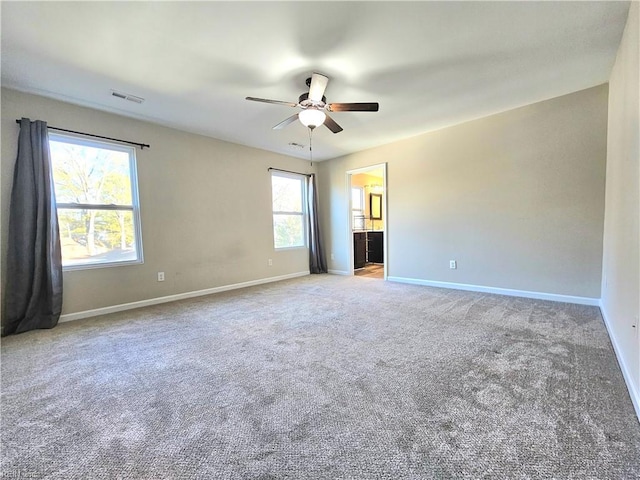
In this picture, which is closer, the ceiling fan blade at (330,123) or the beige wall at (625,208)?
the beige wall at (625,208)

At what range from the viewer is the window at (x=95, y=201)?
3.26 meters

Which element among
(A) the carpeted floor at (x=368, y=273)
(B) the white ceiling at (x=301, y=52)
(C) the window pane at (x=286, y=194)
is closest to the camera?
(B) the white ceiling at (x=301, y=52)

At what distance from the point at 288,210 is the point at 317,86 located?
3.34m

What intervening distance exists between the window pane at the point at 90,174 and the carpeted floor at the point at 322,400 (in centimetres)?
157

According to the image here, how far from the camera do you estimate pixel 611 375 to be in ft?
6.08

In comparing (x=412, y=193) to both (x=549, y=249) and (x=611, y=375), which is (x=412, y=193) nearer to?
(x=549, y=249)

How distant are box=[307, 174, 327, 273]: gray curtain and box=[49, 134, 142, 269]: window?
328cm

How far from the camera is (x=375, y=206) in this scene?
8.37 meters

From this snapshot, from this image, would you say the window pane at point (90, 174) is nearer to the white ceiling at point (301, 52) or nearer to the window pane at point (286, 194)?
the white ceiling at point (301, 52)

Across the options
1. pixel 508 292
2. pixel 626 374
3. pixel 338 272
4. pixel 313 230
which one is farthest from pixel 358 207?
pixel 626 374

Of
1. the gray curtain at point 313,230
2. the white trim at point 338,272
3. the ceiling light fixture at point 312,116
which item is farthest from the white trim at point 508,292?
the ceiling light fixture at point 312,116

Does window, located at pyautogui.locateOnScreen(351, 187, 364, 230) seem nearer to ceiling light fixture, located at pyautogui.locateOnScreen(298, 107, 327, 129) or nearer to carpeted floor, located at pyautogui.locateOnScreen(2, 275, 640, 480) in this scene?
ceiling light fixture, located at pyautogui.locateOnScreen(298, 107, 327, 129)

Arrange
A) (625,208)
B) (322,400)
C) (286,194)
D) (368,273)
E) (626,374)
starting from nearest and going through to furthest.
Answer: (322,400)
(626,374)
(625,208)
(286,194)
(368,273)

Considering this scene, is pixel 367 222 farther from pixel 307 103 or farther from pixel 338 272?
pixel 307 103
